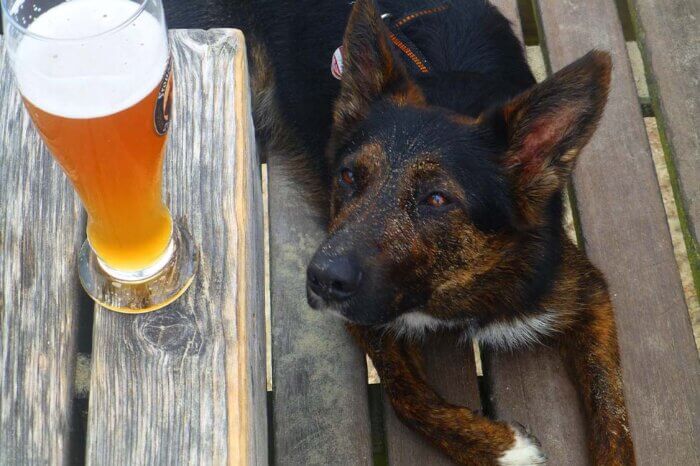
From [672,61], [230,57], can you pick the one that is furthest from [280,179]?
[672,61]

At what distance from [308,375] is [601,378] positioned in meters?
1.02

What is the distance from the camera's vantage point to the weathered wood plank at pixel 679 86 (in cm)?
325

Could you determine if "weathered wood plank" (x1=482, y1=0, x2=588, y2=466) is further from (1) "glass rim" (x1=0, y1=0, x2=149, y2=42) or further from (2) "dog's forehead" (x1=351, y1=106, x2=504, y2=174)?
(1) "glass rim" (x1=0, y1=0, x2=149, y2=42)

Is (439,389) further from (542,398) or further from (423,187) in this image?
(423,187)

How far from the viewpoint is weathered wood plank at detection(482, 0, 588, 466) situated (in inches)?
109

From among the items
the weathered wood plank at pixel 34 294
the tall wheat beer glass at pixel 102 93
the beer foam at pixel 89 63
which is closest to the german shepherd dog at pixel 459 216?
the weathered wood plank at pixel 34 294

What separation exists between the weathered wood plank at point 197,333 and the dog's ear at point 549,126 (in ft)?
2.73

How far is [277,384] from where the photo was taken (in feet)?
9.52

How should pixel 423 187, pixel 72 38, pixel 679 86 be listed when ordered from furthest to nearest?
pixel 679 86, pixel 423 187, pixel 72 38

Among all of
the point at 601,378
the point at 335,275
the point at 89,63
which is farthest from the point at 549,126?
the point at 89,63

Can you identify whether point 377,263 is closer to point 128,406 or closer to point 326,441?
point 326,441

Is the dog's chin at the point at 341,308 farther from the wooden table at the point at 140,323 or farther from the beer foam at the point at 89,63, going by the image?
the beer foam at the point at 89,63

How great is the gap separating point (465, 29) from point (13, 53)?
2307mm

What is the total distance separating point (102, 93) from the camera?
1243 millimetres
